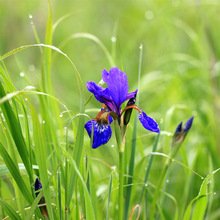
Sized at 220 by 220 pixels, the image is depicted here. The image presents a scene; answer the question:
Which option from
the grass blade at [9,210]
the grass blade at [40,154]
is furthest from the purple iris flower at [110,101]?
the grass blade at [9,210]

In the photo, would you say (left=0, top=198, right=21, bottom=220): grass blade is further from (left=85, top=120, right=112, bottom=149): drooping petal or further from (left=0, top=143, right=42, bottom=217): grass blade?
(left=85, top=120, right=112, bottom=149): drooping petal

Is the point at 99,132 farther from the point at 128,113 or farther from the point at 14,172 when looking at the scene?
the point at 14,172

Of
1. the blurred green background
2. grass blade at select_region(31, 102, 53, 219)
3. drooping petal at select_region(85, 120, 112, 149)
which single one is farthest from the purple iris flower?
the blurred green background

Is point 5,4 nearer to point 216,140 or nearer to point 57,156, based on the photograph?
point 216,140

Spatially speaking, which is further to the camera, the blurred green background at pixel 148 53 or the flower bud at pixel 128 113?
the blurred green background at pixel 148 53

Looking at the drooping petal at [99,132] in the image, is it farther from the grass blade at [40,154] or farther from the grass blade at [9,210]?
the grass blade at [9,210]

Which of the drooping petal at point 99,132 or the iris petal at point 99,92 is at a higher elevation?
the iris petal at point 99,92

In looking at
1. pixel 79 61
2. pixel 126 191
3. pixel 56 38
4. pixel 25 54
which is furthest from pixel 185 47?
pixel 126 191

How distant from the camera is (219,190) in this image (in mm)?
2035

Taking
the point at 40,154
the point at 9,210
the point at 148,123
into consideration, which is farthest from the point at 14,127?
the point at 148,123

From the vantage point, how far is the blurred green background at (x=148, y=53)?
7.92 feet

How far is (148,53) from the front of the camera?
12.8ft

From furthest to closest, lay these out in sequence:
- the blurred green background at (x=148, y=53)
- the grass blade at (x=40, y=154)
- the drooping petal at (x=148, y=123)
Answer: the blurred green background at (x=148, y=53) < the drooping petal at (x=148, y=123) < the grass blade at (x=40, y=154)

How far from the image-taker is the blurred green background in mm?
2414
